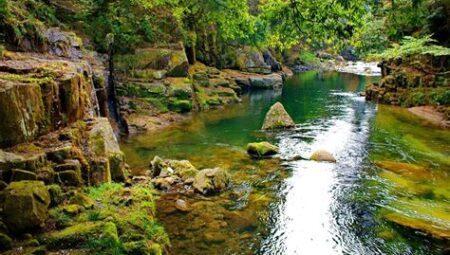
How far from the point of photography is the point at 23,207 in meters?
6.34

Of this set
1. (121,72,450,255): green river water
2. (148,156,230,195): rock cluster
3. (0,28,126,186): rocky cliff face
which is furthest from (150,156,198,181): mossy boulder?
(0,28,126,186): rocky cliff face

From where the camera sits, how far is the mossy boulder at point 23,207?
6255 mm

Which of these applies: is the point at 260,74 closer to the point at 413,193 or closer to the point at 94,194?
the point at 413,193

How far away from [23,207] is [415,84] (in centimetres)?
2912

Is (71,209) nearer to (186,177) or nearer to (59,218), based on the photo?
(59,218)

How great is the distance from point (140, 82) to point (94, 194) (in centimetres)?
1812

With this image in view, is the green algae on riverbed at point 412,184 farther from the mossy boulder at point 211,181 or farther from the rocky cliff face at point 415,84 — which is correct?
the rocky cliff face at point 415,84

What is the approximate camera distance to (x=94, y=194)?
27.7 ft

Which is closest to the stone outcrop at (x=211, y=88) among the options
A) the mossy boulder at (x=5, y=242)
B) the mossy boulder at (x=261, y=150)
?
the mossy boulder at (x=261, y=150)

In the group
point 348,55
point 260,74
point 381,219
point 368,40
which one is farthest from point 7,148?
point 348,55

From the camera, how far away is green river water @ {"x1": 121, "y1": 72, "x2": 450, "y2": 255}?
9133 millimetres

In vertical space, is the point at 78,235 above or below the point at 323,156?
above

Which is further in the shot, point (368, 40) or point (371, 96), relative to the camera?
point (371, 96)

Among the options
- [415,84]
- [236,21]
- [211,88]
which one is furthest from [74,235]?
[415,84]
